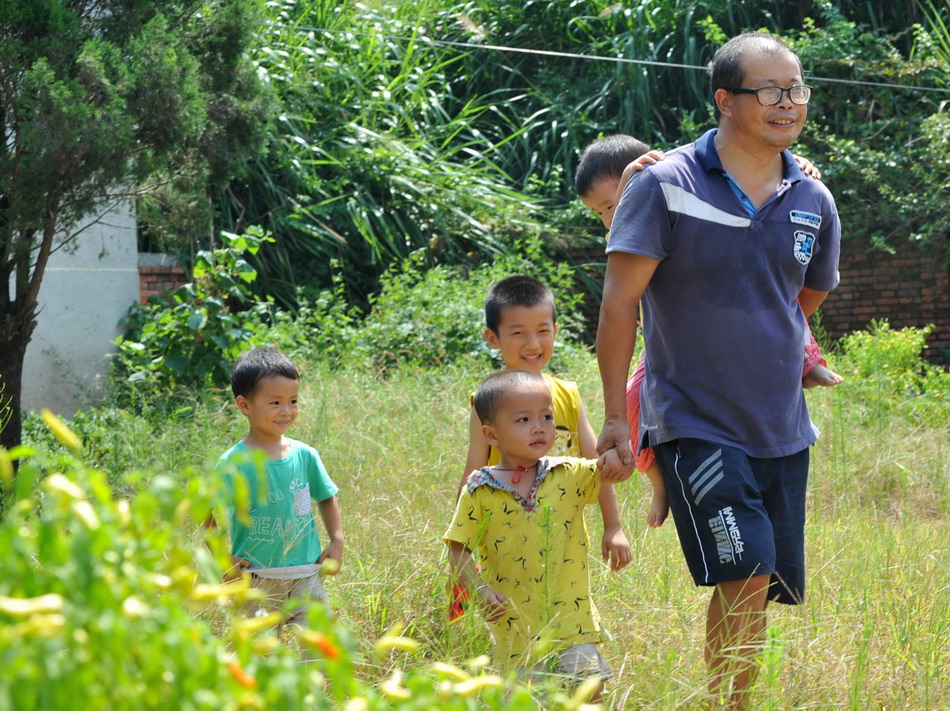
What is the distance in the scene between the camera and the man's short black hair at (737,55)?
329 centimetres

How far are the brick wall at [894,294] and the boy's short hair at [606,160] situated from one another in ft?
28.7

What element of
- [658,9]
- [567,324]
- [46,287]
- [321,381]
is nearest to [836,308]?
[567,324]

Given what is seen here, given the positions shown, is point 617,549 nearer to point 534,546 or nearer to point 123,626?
point 534,546

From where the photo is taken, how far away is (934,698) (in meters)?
3.14

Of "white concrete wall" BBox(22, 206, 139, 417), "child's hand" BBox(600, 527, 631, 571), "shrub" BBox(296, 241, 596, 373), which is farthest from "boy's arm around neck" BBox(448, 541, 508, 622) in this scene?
"white concrete wall" BBox(22, 206, 139, 417)

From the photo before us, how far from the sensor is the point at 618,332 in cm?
329

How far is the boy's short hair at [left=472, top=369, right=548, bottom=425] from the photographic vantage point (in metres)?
3.39

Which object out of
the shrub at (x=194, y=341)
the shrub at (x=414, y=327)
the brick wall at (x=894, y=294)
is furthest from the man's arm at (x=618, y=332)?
the brick wall at (x=894, y=294)

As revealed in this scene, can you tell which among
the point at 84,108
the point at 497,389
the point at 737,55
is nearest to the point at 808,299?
the point at 737,55

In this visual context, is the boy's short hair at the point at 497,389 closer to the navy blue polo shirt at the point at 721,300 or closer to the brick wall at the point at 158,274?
the navy blue polo shirt at the point at 721,300

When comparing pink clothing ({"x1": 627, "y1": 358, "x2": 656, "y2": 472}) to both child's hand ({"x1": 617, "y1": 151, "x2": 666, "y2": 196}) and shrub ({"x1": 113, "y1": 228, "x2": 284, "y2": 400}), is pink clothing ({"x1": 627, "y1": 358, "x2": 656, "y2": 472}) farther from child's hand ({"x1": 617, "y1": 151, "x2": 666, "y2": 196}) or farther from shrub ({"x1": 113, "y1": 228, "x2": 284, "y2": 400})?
shrub ({"x1": 113, "y1": 228, "x2": 284, "y2": 400})

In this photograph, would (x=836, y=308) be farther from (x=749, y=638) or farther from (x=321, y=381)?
(x=749, y=638)

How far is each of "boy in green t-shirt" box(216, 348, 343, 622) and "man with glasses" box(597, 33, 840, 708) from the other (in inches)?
44.2

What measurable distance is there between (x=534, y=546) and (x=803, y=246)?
1132 mm
